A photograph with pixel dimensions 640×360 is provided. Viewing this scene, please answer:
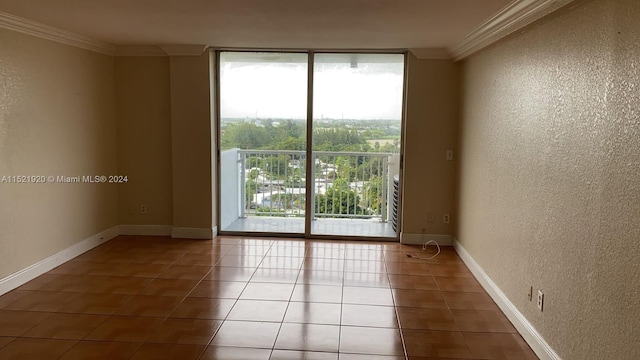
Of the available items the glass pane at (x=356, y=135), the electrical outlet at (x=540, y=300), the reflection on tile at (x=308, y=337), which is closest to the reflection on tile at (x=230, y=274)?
the reflection on tile at (x=308, y=337)

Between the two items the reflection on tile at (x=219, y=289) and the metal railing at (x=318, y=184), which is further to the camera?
the metal railing at (x=318, y=184)

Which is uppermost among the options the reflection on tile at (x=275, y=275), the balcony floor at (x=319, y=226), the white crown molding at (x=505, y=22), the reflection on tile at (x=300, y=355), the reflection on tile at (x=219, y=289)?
the white crown molding at (x=505, y=22)

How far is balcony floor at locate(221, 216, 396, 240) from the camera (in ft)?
18.3

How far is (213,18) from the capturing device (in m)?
3.51

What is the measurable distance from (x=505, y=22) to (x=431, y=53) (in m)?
1.78

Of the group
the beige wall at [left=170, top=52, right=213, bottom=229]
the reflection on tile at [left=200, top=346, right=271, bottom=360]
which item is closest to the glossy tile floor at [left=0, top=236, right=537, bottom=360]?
the reflection on tile at [left=200, top=346, right=271, bottom=360]

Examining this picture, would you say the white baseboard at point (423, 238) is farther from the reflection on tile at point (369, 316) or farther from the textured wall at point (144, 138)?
the textured wall at point (144, 138)

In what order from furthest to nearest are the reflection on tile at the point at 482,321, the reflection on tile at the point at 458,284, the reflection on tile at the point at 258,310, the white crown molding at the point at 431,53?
the white crown molding at the point at 431,53, the reflection on tile at the point at 458,284, the reflection on tile at the point at 258,310, the reflection on tile at the point at 482,321

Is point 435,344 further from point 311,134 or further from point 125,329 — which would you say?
point 311,134

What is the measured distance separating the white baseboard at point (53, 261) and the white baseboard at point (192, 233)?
0.72m

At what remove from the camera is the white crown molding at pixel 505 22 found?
265 centimetres

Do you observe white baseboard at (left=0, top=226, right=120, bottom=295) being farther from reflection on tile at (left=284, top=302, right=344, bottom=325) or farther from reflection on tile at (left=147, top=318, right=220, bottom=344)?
reflection on tile at (left=284, top=302, right=344, bottom=325)

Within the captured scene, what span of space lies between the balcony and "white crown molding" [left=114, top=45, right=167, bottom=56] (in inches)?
51.9

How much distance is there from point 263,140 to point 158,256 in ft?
5.74
